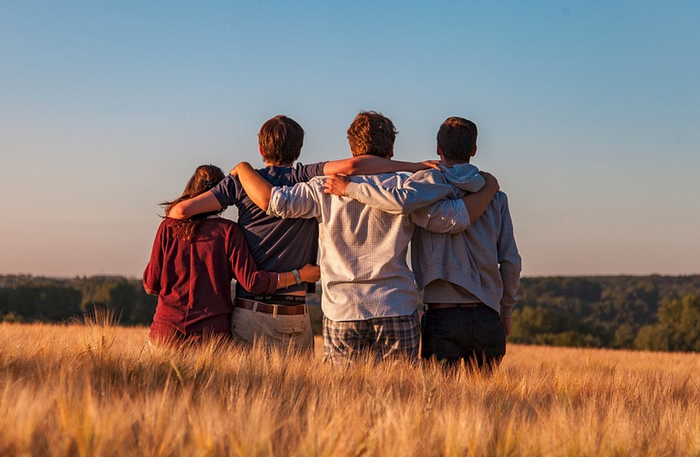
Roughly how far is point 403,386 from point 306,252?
5.16ft

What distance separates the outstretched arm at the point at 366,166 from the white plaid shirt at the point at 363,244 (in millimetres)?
52

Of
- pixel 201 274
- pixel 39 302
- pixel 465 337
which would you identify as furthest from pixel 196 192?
pixel 39 302

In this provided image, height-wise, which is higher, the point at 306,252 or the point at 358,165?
the point at 358,165

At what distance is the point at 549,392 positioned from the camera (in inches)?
212

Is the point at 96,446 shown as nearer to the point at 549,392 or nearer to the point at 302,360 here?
the point at 302,360

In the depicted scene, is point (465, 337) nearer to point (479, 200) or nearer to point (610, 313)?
point (479, 200)

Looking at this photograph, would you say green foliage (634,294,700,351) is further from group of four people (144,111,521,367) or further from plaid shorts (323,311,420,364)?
plaid shorts (323,311,420,364)

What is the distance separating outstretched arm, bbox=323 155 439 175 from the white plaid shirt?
5 cm

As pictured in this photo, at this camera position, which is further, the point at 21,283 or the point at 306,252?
the point at 21,283

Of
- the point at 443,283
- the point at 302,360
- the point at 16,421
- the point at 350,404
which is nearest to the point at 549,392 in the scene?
the point at 443,283

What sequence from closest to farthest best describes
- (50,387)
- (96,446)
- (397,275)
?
(96,446)
(50,387)
(397,275)

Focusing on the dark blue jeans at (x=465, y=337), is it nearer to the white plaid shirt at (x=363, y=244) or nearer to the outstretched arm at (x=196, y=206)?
the white plaid shirt at (x=363, y=244)

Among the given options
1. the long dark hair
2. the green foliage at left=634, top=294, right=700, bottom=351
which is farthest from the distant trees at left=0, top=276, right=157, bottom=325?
the long dark hair

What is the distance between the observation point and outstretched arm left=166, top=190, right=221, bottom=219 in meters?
5.59
